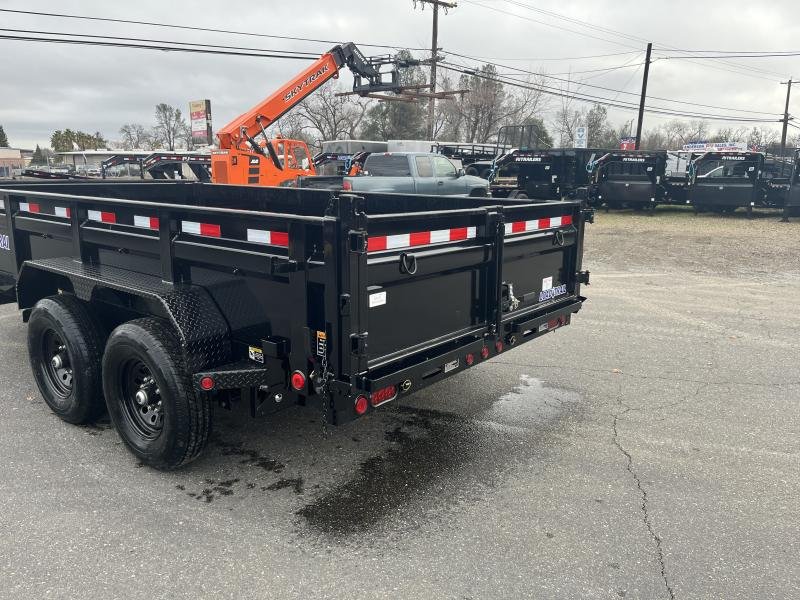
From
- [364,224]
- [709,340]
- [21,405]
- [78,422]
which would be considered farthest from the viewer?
[709,340]

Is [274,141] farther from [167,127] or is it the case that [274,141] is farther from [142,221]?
[167,127]

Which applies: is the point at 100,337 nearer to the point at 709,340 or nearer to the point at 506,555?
the point at 506,555

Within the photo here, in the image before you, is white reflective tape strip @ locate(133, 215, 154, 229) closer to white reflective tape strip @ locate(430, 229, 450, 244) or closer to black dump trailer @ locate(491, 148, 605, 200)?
white reflective tape strip @ locate(430, 229, 450, 244)

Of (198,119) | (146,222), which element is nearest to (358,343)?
(146,222)

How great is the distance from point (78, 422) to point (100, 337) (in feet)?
2.25

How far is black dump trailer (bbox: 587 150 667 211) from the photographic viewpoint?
21.5 metres

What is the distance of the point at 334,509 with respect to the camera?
3.44m

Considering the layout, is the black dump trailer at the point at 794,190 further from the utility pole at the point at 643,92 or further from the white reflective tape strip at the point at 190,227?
the white reflective tape strip at the point at 190,227

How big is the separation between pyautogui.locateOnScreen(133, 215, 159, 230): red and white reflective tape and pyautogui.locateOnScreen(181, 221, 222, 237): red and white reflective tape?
0.83ft

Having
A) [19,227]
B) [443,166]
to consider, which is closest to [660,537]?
[19,227]

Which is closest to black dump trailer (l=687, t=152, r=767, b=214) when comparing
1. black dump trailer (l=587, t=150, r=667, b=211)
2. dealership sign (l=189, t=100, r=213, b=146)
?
black dump trailer (l=587, t=150, r=667, b=211)

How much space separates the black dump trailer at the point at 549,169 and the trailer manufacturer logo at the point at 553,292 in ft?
57.2

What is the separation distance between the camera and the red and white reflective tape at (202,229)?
3.46 m

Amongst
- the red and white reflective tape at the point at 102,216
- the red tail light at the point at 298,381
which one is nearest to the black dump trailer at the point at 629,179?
the red and white reflective tape at the point at 102,216
